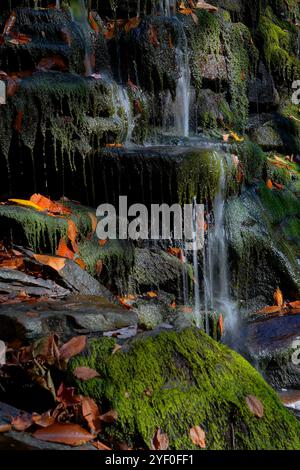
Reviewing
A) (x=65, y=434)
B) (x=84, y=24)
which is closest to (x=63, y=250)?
(x=65, y=434)

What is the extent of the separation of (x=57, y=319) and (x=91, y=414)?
0.75 metres

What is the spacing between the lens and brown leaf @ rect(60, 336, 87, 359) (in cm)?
309

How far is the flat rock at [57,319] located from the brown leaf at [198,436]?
2.72 feet

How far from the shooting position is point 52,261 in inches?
176

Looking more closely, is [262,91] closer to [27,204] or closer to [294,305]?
[294,305]

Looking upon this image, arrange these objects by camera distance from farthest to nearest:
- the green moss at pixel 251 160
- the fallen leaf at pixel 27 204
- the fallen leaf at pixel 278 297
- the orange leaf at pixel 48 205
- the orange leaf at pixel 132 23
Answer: the orange leaf at pixel 132 23
the green moss at pixel 251 160
the fallen leaf at pixel 278 297
the orange leaf at pixel 48 205
the fallen leaf at pixel 27 204

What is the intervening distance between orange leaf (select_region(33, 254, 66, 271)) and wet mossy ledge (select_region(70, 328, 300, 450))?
4.49 ft

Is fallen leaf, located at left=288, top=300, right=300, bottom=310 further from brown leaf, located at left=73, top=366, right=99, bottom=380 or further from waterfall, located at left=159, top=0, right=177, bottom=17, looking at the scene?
waterfall, located at left=159, top=0, right=177, bottom=17

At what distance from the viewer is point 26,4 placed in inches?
280

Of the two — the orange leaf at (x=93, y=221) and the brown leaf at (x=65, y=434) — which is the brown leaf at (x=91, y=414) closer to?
the brown leaf at (x=65, y=434)

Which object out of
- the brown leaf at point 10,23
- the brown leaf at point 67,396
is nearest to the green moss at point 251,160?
the brown leaf at point 10,23

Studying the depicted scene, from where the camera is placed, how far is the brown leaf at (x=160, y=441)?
2805 millimetres

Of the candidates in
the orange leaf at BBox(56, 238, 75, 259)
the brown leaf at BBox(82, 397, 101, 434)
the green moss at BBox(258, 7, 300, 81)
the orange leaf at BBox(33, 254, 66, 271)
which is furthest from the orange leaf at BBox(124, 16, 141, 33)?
the brown leaf at BBox(82, 397, 101, 434)

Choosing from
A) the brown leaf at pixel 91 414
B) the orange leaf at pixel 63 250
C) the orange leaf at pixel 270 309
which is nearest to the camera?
the brown leaf at pixel 91 414
